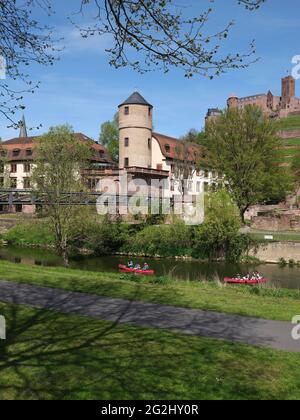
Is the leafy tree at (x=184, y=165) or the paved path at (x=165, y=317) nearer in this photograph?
the paved path at (x=165, y=317)

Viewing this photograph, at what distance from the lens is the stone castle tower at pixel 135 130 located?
58625 millimetres

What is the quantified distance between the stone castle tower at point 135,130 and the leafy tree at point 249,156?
16400mm

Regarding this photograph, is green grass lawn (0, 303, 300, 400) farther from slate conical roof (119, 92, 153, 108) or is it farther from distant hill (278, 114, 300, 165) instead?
distant hill (278, 114, 300, 165)

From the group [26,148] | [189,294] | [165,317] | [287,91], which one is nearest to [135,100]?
[26,148]

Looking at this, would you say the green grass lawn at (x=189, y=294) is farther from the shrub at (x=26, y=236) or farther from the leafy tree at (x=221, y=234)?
the shrub at (x=26, y=236)

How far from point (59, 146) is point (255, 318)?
26.2 m

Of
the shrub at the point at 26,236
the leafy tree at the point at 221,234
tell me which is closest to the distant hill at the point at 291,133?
the leafy tree at the point at 221,234

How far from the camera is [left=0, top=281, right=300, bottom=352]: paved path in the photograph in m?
8.62

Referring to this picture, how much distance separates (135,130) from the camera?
58.7 meters

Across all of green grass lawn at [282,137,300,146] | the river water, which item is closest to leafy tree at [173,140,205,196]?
the river water

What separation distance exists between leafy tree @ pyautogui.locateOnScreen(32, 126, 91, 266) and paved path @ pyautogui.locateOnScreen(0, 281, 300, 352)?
20.1 metres

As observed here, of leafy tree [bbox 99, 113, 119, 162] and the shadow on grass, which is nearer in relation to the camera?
the shadow on grass

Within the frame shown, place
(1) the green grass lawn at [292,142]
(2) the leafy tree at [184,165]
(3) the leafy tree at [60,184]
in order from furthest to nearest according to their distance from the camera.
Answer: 1. (1) the green grass lawn at [292,142]
2. (2) the leafy tree at [184,165]
3. (3) the leafy tree at [60,184]
